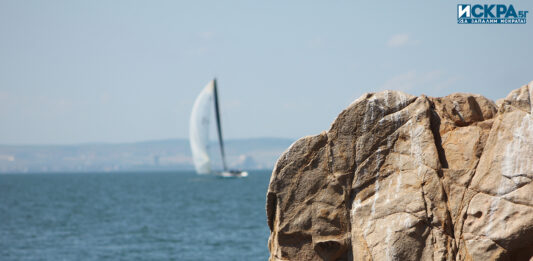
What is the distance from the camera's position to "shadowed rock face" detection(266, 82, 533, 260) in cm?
883

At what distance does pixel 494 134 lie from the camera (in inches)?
362

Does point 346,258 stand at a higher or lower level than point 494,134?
lower

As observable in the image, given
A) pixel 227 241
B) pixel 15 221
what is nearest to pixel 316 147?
pixel 227 241

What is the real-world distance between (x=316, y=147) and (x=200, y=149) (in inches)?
2895

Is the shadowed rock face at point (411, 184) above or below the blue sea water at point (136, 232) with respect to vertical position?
above

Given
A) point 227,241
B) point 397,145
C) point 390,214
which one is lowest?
point 227,241

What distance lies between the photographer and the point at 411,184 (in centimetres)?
943

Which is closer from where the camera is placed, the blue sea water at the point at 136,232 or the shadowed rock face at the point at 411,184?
the shadowed rock face at the point at 411,184

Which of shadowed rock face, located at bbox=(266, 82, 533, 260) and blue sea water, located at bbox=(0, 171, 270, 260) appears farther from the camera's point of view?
blue sea water, located at bbox=(0, 171, 270, 260)

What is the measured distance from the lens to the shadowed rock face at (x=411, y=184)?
29.0 ft

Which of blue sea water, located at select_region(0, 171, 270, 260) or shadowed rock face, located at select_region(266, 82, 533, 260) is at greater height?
shadowed rock face, located at select_region(266, 82, 533, 260)

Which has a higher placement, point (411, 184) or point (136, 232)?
point (411, 184)

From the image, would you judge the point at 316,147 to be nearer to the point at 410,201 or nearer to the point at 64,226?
the point at 410,201

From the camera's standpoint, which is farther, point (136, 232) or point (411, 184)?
point (136, 232)
